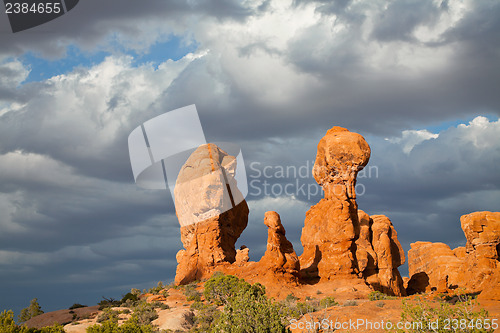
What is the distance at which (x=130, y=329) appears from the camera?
23516 mm

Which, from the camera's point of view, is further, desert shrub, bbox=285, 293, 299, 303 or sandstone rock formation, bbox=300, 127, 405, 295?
sandstone rock formation, bbox=300, 127, 405, 295

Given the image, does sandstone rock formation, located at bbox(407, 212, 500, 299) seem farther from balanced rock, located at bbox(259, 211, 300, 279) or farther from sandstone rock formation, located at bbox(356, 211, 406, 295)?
balanced rock, located at bbox(259, 211, 300, 279)

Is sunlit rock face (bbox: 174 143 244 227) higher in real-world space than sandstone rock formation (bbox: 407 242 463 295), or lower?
higher

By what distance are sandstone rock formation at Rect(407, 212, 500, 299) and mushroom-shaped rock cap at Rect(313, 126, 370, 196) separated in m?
12.4

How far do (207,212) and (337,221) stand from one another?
16.1 m

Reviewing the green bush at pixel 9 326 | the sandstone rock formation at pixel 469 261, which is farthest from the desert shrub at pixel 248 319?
the sandstone rock formation at pixel 469 261

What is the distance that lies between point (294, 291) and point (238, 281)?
603 centimetres

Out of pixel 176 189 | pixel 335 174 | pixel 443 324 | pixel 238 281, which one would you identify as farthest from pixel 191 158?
pixel 443 324

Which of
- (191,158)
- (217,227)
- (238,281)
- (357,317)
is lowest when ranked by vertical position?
(357,317)

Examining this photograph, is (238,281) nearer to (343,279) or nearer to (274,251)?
(274,251)

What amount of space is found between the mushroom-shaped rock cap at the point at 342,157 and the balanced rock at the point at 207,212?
12186mm

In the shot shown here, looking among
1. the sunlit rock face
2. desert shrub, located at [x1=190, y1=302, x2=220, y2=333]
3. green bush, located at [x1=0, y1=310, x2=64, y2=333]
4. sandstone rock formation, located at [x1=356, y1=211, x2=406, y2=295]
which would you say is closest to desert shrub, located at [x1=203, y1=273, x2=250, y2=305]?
desert shrub, located at [x1=190, y1=302, x2=220, y2=333]

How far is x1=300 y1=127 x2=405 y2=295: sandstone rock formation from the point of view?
167 feet

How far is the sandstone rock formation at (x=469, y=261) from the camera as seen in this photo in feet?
149
